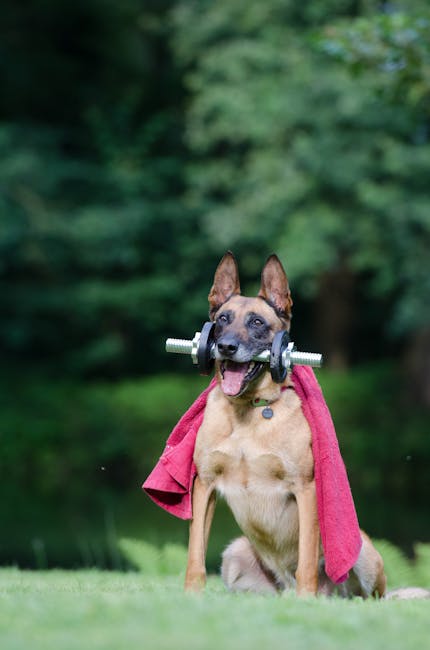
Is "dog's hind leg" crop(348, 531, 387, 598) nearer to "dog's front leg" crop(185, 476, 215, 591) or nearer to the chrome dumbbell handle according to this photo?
"dog's front leg" crop(185, 476, 215, 591)

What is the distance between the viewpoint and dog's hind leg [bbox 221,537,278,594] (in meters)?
6.86

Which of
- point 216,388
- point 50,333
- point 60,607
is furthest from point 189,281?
point 60,607

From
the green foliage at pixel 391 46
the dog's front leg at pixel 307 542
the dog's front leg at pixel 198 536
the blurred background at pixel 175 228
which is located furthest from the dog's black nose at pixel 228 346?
the blurred background at pixel 175 228

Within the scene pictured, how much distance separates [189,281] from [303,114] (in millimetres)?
6686

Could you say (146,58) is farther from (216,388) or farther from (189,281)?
(216,388)

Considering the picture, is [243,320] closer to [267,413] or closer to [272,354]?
[272,354]

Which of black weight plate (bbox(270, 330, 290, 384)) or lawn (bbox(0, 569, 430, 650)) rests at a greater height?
black weight plate (bbox(270, 330, 290, 384))

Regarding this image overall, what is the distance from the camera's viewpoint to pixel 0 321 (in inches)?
1093

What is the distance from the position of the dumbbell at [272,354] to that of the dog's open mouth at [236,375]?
0.21 feet

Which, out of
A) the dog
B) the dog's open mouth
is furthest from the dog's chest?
the dog's open mouth

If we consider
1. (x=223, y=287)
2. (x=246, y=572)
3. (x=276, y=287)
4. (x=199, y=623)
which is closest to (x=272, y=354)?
(x=276, y=287)

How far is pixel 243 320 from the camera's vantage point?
21.4ft

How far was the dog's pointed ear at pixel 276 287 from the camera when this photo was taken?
6.69 meters

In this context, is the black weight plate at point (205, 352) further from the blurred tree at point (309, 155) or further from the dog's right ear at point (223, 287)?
the blurred tree at point (309, 155)
